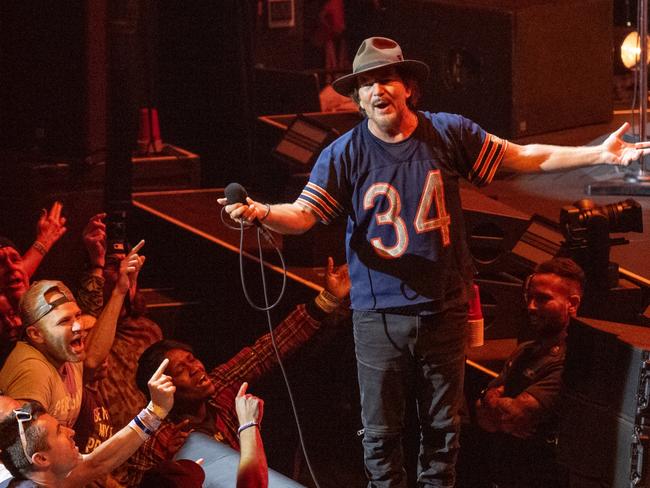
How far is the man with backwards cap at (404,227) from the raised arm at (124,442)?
0.56m

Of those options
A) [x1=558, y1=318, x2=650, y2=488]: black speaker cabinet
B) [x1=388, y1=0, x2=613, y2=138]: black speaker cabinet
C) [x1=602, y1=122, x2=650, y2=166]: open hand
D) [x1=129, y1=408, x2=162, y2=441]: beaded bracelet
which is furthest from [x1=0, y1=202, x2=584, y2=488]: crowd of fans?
[x1=388, y1=0, x2=613, y2=138]: black speaker cabinet

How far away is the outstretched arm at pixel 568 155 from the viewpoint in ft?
12.2

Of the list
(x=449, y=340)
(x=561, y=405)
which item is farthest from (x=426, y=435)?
(x=561, y=405)

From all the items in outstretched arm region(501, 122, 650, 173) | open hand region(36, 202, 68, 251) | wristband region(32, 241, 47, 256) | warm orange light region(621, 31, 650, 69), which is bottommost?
wristband region(32, 241, 47, 256)

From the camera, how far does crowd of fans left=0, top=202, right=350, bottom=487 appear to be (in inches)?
139

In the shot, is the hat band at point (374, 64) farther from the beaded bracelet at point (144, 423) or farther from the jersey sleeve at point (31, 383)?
the jersey sleeve at point (31, 383)

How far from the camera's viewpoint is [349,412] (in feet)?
17.5

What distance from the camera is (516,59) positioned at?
663 cm

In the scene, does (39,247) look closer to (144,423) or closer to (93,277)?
(93,277)

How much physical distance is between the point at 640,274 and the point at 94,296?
2.10 metres

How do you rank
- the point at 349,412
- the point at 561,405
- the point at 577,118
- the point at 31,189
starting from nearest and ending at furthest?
1. the point at 561,405
2. the point at 349,412
3. the point at 31,189
4. the point at 577,118

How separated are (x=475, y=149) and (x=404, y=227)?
32 centimetres

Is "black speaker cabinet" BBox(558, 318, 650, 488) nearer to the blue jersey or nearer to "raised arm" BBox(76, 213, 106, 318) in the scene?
the blue jersey

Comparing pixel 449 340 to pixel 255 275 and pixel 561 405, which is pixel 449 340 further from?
pixel 255 275
